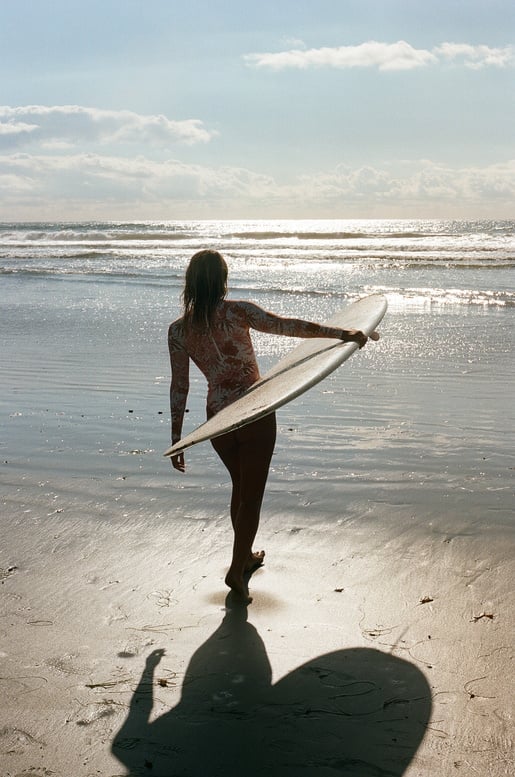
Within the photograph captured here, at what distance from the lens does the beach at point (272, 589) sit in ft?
8.11

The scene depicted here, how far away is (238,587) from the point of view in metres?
3.47

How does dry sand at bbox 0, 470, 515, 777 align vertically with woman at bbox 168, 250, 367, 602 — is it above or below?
below

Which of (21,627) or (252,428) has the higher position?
(252,428)

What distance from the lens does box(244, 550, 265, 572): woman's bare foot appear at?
366 centimetres

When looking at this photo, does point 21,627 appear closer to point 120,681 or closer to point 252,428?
point 120,681

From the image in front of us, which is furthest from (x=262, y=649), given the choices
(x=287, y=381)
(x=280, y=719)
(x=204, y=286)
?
(x=204, y=286)

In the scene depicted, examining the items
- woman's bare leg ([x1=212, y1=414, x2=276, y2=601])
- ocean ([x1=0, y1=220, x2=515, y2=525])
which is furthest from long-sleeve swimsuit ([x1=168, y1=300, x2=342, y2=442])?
ocean ([x1=0, y1=220, x2=515, y2=525])

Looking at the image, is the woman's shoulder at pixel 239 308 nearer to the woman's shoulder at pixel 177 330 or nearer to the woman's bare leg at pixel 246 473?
the woman's shoulder at pixel 177 330

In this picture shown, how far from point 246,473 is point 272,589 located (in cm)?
53

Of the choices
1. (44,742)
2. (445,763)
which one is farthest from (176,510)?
(445,763)

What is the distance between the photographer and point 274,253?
3409cm

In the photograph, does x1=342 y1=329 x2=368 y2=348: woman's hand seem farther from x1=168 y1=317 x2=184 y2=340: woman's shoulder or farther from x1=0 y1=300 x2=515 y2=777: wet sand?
x1=0 y1=300 x2=515 y2=777: wet sand

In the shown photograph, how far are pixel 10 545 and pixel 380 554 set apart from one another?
1.86 metres

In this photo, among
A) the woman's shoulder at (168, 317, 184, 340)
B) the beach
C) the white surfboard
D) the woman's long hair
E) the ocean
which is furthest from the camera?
the ocean
